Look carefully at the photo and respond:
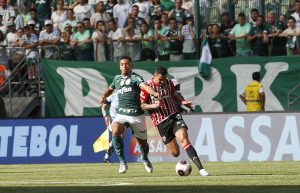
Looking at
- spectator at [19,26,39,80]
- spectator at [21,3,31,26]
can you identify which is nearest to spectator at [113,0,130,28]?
spectator at [19,26,39,80]

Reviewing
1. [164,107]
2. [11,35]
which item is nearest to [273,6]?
[11,35]

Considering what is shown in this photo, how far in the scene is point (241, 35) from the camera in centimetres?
2823

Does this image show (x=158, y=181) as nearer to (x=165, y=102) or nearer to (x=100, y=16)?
(x=165, y=102)

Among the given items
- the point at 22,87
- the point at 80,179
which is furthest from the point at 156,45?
the point at 80,179

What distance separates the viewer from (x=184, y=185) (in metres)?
16.2

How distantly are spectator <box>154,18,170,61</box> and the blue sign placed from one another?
2.85 m

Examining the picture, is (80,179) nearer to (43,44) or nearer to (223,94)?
(223,94)

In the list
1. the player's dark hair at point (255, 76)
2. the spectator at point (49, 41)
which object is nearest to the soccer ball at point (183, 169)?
the player's dark hair at point (255, 76)

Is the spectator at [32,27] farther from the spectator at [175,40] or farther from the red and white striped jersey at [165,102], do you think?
the red and white striped jersey at [165,102]

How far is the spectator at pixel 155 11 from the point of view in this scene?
29928 millimetres

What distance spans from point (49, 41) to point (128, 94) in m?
10.8

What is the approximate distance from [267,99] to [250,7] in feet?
9.05

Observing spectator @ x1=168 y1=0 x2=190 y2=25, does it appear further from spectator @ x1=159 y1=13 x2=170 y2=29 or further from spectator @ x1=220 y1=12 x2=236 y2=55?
spectator @ x1=220 y1=12 x2=236 y2=55

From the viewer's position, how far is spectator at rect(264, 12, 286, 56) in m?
27.9
